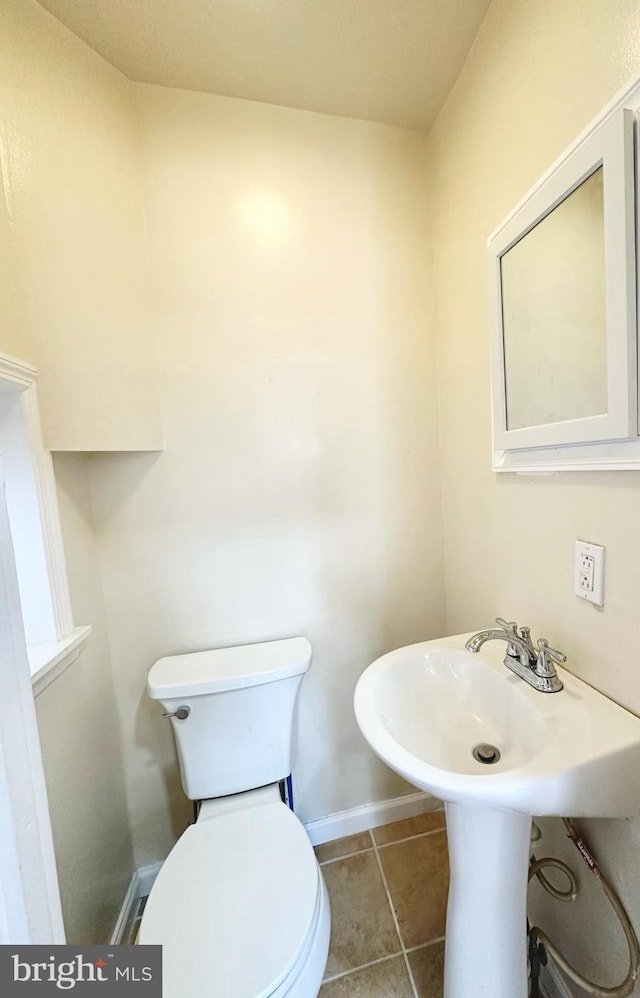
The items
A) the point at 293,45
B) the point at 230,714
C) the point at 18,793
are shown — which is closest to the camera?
the point at 18,793

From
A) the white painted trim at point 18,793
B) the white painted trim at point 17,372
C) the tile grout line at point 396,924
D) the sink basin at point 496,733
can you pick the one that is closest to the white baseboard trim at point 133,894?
the tile grout line at point 396,924

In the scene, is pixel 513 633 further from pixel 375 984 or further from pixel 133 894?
pixel 133 894

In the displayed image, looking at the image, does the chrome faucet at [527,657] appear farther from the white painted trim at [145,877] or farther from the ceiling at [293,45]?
the ceiling at [293,45]

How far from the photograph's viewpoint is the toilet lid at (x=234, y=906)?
2.14ft

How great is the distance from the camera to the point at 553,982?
0.86 m

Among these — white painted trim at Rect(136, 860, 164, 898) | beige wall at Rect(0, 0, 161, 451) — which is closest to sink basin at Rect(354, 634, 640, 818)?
beige wall at Rect(0, 0, 161, 451)

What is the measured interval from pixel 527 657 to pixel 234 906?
33.9 inches

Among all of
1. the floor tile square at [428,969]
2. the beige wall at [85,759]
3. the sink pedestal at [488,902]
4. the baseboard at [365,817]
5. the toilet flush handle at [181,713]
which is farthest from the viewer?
the baseboard at [365,817]

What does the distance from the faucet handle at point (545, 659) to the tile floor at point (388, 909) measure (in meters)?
0.94

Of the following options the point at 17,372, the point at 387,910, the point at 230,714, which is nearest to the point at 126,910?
the point at 230,714

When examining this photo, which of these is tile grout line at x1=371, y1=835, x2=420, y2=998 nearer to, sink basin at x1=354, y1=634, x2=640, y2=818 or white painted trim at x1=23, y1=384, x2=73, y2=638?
sink basin at x1=354, y1=634, x2=640, y2=818

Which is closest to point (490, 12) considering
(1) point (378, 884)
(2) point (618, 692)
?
(2) point (618, 692)

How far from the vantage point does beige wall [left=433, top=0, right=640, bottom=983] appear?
638 mm

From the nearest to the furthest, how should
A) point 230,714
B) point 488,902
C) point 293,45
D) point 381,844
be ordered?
1. point 488,902
2. point 293,45
3. point 230,714
4. point 381,844
